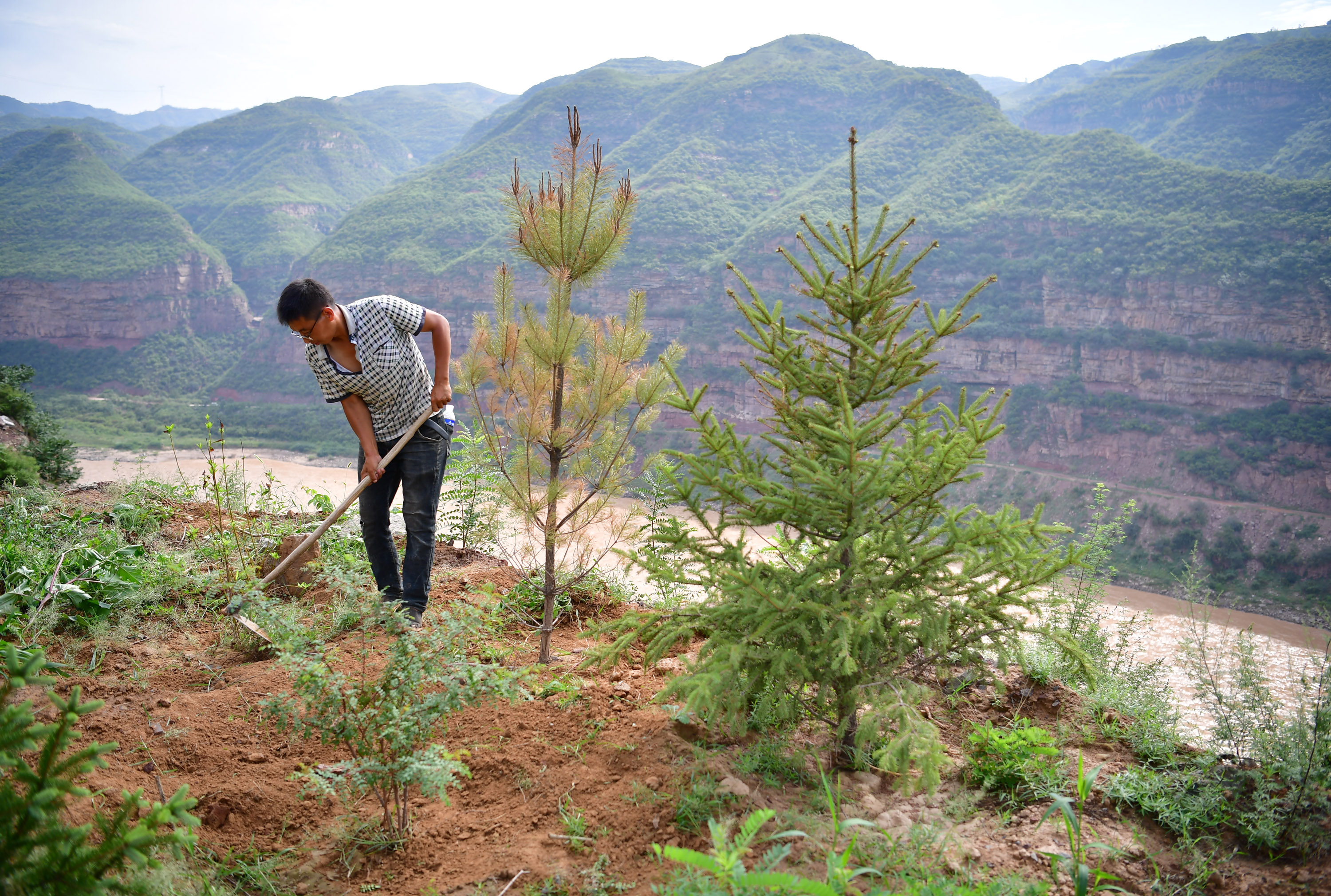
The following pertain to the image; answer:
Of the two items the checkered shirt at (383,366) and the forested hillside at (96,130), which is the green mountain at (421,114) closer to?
the forested hillside at (96,130)

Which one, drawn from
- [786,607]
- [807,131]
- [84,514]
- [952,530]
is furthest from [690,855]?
[807,131]

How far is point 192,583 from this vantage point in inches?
168

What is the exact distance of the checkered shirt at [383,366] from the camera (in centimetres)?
342

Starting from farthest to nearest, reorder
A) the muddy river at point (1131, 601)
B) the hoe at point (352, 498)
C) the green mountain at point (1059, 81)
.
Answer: the green mountain at point (1059, 81)
the muddy river at point (1131, 601)
the hoe at point (352, 498)

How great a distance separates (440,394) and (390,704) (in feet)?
5.87

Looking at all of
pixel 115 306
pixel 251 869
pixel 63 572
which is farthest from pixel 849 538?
pixel 115 306

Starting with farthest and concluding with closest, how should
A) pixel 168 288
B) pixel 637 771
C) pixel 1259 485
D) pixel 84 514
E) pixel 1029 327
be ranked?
1. pixel 168 288
2. pixel 1029 327
3. pixel 1259 485
4. pixel 84 514
5. pixel 637 771

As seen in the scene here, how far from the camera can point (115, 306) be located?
5809 centimetres

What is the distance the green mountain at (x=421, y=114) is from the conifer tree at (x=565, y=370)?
402 feet

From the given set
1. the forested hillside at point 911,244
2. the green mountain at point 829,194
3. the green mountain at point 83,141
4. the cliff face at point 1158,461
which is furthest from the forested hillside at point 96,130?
the cliff face at point 1158,461

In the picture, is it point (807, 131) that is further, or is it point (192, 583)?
point (807, 131)

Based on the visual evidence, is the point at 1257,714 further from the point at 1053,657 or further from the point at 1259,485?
the point at 1259,485

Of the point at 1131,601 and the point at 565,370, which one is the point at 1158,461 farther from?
the point at 565,370

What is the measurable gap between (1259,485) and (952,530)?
4706 centimetres
